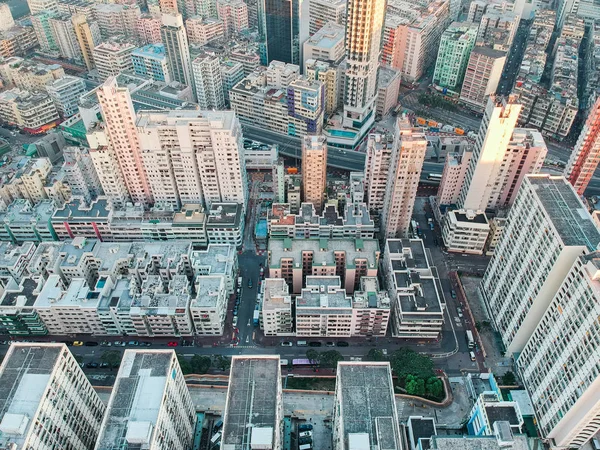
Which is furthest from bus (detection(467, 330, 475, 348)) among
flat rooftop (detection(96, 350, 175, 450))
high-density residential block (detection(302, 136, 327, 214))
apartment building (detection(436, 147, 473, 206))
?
flat rooftop (detection(96, 350, 175, 450))

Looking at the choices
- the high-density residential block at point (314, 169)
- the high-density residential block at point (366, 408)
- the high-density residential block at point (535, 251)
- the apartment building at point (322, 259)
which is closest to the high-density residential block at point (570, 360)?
the high-density residential block at point (535, 251)

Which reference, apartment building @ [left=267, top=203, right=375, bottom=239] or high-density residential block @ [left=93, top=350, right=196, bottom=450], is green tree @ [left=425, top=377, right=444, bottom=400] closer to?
apartment building @ [left=267, top=203, right=375, bottom=239]

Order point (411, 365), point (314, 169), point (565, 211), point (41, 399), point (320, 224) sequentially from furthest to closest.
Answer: point (314, 169) → point (320, 224) → point (411, 365) → point (565, 211) → point (41, 399)

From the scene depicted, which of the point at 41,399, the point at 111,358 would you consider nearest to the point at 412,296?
the point at 111,358

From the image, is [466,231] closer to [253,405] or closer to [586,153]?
[586,153]

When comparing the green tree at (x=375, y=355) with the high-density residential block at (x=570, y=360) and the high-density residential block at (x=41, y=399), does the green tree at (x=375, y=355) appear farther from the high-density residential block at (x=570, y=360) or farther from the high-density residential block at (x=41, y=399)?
the high-density residential block at (x=41, y=399)

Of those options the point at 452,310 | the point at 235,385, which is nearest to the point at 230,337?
the point at 235,385
